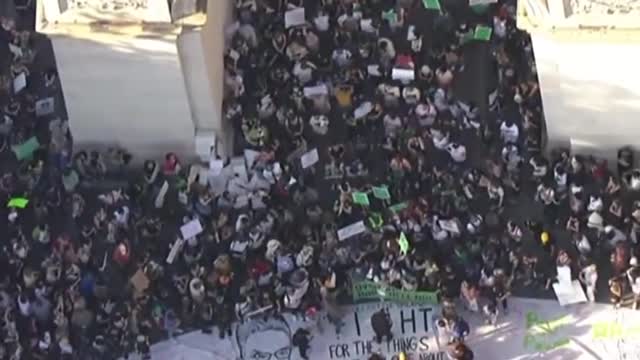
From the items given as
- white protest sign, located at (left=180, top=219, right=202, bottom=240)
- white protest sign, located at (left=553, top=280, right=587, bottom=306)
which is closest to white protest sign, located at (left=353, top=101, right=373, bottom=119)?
white protest sign, located at (left=180, top=219, right=202, bottom=240)

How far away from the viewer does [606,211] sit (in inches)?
1341

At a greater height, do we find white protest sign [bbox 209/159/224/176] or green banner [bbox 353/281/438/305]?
white protest sign [bbox 209/159/224/176]

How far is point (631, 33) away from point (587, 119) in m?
2.88

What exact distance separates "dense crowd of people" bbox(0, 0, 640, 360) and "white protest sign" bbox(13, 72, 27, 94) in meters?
0.10

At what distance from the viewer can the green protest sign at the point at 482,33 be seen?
119 ft

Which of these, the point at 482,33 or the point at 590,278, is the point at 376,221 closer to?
the point at 590,278

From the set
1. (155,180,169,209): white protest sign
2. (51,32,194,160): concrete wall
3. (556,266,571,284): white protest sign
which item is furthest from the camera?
(155,180,169,209): white protest sign

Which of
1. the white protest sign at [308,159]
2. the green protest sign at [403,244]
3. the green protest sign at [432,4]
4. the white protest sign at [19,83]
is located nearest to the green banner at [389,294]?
the green protest sign at [403,244]

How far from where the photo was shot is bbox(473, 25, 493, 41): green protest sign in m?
36.2

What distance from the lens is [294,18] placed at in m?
36.2

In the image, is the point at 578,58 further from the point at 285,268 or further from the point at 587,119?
the point at 285,268

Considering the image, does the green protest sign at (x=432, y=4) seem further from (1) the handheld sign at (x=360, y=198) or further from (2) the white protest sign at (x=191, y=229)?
(2) the white protest sign at (x=191, y=229)

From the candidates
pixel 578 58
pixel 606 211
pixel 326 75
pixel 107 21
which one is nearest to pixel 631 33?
pixel 578 58

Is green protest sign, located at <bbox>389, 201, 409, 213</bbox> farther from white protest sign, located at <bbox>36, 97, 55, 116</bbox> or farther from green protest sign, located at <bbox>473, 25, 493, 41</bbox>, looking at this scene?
white protest sign, located at <bbox>36, 97, 55, 116</bbox>
